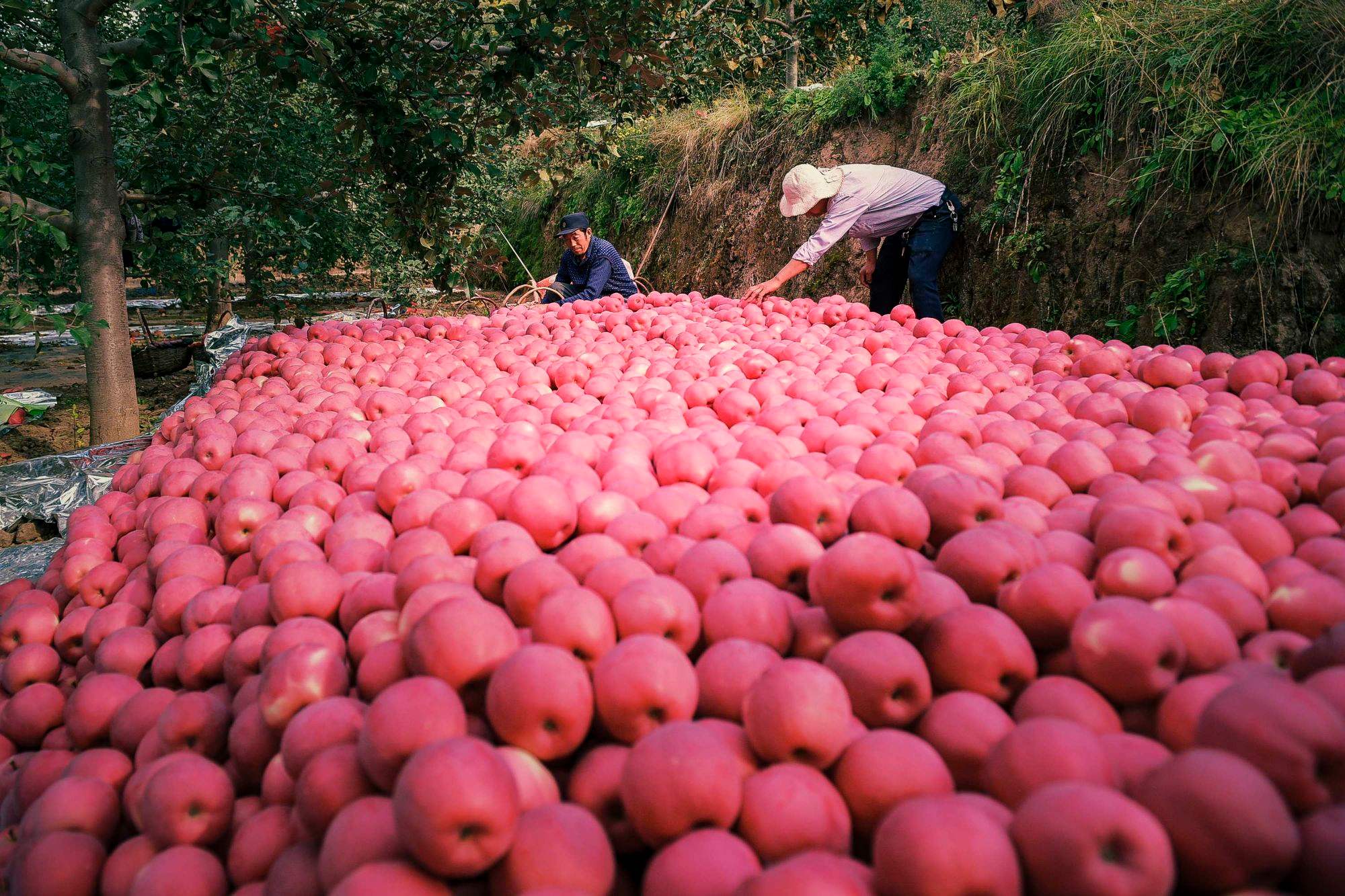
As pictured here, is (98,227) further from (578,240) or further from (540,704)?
(540,704)

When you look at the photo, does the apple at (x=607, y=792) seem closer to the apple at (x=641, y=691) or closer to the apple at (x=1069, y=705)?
the apple at (x=641, y=691)

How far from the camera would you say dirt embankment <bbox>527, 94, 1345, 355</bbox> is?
4.09 metres

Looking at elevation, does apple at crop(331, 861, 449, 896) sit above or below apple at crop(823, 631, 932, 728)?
below

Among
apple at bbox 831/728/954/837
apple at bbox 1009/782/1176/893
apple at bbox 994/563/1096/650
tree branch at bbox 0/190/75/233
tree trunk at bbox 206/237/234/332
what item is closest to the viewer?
apple at bbox 1009/782/1176/893

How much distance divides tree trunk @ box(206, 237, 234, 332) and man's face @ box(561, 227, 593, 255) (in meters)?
3.02

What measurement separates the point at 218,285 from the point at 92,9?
3854mm

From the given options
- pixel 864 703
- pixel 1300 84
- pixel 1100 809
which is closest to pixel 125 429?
pixel 864 703

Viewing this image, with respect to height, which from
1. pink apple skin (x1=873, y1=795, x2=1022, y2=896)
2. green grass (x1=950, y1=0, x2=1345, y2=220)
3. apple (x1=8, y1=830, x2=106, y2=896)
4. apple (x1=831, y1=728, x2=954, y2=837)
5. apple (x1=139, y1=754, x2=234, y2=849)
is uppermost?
green grass (x1=950, y1=0, x2=1345, y2=220)

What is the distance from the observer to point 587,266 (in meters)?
7.44

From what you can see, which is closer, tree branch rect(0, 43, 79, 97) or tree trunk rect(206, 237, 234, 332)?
tree branch rect(0, 43, 79, 97)

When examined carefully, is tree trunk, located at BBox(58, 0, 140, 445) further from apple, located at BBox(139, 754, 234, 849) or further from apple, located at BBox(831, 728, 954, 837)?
apple, located at BBox(831, 728, 954, 837)

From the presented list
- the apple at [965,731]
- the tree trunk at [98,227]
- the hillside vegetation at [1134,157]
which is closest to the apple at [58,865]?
the apple at [965,731]

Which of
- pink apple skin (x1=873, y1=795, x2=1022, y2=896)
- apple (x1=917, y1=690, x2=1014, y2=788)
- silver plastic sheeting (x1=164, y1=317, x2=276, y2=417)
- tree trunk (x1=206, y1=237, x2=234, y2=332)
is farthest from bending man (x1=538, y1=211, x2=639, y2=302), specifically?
pink apple skin (x1=873, y1=795, x2=1022, y2=896)

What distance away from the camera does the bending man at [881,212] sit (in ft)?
18.4
